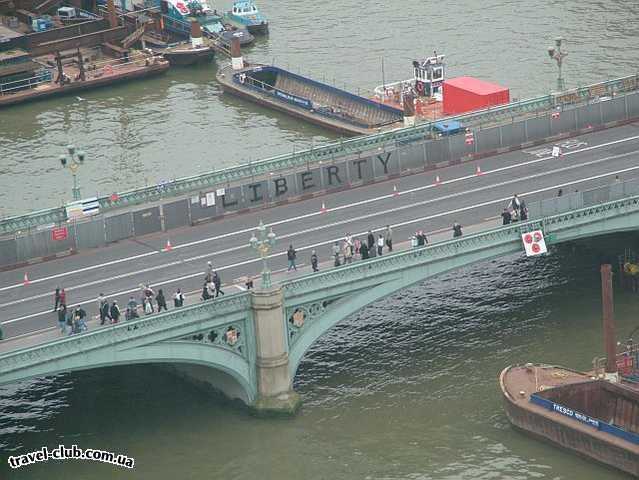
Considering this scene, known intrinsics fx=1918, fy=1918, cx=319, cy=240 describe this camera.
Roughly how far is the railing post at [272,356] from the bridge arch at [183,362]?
67cm

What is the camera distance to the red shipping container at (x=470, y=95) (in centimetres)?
12850

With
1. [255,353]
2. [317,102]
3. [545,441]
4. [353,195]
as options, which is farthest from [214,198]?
[317,102]

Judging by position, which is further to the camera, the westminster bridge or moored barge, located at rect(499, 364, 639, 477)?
the westminster bridge

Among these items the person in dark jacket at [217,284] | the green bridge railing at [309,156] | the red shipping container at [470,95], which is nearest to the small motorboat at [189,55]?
the red shipping container at [470,95]

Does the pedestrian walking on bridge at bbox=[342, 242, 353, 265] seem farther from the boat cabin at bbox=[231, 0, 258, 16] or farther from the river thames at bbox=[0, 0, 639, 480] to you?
the boat cabin at bbox=[231, 0, 258, 16]

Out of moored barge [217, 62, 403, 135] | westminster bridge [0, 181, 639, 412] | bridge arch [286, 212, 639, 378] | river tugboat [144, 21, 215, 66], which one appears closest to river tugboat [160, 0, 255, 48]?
river tugboat [144, 21, 215, 66]

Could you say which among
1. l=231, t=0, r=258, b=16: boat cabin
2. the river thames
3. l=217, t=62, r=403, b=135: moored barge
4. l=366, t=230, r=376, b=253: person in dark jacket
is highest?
l=366, t=230, r=376, b=253: person in dark jacket

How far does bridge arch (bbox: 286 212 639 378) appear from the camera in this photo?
95250 mm

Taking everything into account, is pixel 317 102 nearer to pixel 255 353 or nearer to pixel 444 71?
pixel 444 71

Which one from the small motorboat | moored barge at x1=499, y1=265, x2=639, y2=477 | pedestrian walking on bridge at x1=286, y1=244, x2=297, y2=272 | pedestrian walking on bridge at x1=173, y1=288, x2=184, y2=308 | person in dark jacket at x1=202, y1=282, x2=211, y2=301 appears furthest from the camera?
the small motorboat

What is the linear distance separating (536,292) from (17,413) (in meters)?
29.9

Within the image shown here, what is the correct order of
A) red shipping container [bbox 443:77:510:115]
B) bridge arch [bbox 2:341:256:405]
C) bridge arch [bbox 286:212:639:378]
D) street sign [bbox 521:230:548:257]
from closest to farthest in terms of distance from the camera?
bridge arch [bbox 2:341:256:405], bridge arch [bbox 286:212:639:378], street sign [bbox 521:230:548:257], red shipping container [bbox 443:77:510:115]

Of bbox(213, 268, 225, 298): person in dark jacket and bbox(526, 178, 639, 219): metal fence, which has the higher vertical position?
bbox(526, 178, 639, 219): metal fence

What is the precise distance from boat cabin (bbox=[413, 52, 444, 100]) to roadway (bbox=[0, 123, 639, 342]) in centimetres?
2468
